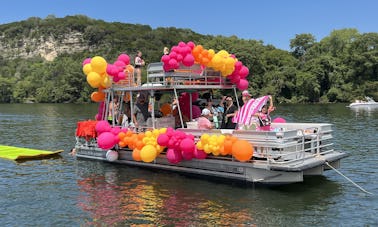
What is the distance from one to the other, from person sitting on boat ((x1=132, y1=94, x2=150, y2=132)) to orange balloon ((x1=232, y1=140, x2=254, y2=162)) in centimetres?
464

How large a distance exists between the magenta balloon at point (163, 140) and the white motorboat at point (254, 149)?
31.6 inches

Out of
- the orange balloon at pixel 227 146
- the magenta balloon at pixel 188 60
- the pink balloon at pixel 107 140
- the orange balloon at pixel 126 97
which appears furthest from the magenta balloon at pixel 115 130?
the orange balloon at pixel 227 146

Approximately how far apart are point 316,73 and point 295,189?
76.3 meters

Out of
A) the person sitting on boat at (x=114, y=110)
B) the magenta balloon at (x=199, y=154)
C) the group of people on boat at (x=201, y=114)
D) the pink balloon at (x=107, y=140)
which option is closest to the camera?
the magenta balloon at (x=199, y=154)

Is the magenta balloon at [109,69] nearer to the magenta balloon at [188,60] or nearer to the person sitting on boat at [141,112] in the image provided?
the person sitting on boat at [141,112]

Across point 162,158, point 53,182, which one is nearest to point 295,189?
point 162,158

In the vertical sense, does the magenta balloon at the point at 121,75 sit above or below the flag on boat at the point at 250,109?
above

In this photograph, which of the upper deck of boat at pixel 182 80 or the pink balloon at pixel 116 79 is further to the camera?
the pink balloon at pixel 116 79

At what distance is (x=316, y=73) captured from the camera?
8488cm

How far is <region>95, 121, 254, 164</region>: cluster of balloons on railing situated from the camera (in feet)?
38.8

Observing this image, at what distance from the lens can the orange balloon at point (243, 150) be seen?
456 inches

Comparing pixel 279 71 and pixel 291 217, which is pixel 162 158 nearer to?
pixel 291 217

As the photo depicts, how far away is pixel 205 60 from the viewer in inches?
579

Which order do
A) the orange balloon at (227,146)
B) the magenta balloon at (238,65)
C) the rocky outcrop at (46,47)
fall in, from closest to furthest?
the orange balloon at (227,146) → the magenta balloon at (238,65) → the rocky outcrop at (46,47)
